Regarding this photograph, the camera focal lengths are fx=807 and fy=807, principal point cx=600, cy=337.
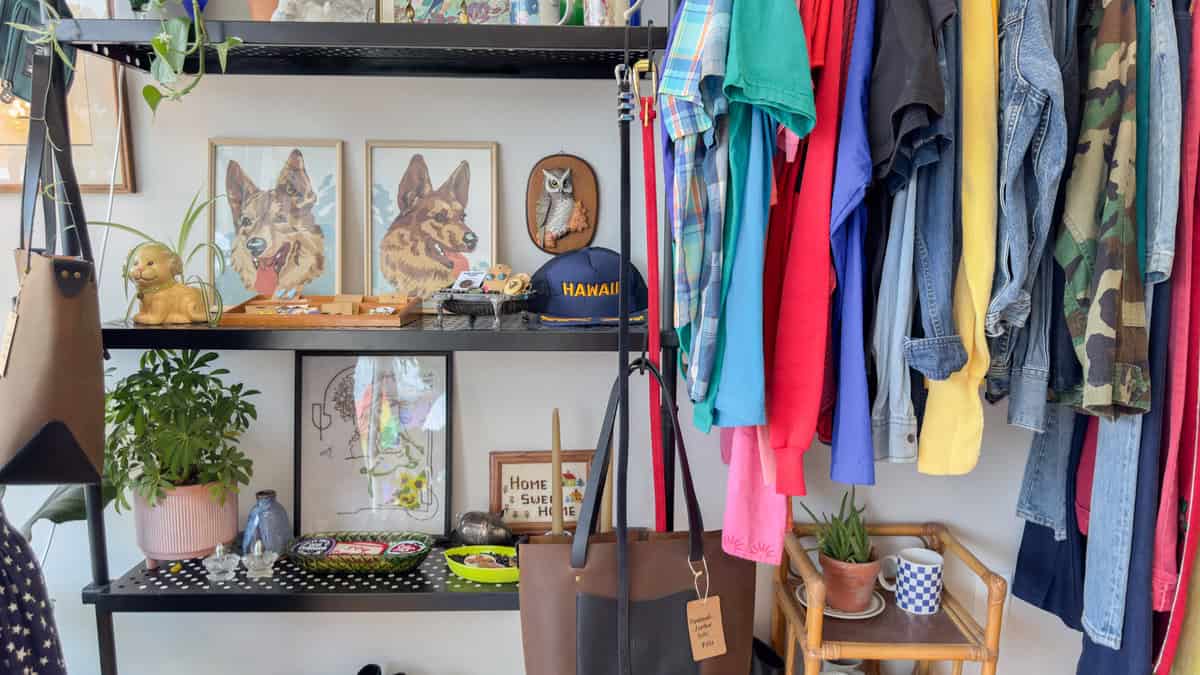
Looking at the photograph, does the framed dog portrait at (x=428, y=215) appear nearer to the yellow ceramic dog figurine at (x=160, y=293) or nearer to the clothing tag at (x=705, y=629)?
the yellow ceramic dog figurine at (x=160, y=293)

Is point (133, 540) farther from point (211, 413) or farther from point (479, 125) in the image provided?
point (479, 125)

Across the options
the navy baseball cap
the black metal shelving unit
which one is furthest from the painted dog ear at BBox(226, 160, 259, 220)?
the navy baseball cap

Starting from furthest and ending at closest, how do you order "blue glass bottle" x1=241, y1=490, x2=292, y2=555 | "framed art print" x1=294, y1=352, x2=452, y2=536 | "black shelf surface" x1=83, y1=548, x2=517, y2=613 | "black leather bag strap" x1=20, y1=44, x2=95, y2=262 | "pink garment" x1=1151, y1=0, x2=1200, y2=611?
"framed art print" x1=294, y1=352, x2=452, y2=536, "blue glass bottle" x1=241, y1=490, x2=292, y2=555, "black shelf surface" x1=83, y1=548, x2=517, y2=613, "black leather bag strap" x1=20, y1=44, x2=95, y2=262, "pink garment" x1=1151, y1=0, x2=1200, y2=611

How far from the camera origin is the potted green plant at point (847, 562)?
1507mm

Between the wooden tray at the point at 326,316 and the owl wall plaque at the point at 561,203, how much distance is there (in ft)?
1.04

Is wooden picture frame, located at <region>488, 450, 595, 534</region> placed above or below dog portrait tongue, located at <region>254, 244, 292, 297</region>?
below

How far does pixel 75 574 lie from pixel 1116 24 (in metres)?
2.18

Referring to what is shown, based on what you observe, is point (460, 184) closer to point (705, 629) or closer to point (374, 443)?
point (374, 443)

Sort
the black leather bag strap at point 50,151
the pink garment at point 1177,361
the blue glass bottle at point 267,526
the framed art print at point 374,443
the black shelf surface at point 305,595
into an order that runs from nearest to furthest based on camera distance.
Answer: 1. the pink garment at point 1177,361
2. the black leather bag strap at point 50,151
3. the black shelf surface at point 305,595
4. the blue glass bottle at point 267,526
5. the framed art print at point 374,443

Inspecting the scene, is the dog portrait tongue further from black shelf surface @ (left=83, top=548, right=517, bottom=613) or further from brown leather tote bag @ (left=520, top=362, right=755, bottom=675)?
brown leather tote bag @ (left=520, top=362, right=755, bottom=675)

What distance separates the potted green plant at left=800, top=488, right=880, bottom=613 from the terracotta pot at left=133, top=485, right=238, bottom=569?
1.16 m

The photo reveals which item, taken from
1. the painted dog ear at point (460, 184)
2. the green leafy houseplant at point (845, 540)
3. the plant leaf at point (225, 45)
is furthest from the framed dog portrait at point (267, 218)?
the green leafy houseplant at point (845, 540)

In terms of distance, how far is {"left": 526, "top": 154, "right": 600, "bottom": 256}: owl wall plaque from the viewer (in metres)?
1.64

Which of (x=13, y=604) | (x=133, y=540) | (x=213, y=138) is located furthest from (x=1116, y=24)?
(x=133, y=540)
